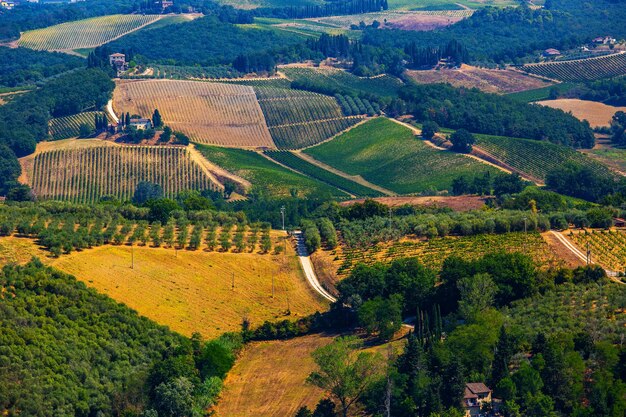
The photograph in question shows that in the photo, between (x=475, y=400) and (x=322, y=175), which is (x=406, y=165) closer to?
(x=322, y=175)

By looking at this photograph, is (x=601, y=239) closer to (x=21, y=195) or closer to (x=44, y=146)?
(x=21, y=195)

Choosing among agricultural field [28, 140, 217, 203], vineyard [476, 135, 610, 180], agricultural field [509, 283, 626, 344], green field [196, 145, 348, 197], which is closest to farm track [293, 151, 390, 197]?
green field [196, 145, 348, 197]

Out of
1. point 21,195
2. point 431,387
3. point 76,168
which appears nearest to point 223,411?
point 431,387

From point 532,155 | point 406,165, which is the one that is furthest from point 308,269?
point 532,155

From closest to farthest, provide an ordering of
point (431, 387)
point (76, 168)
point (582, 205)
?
point (431, 387) < point (582, 205) < point (76, 168)

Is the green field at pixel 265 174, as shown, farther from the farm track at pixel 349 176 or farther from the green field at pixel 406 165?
the green field at pixel 406 165

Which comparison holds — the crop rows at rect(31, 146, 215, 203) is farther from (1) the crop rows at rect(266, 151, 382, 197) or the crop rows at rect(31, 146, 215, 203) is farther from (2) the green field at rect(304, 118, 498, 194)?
(2) the green field at rect(304, 118, 498, 194)
